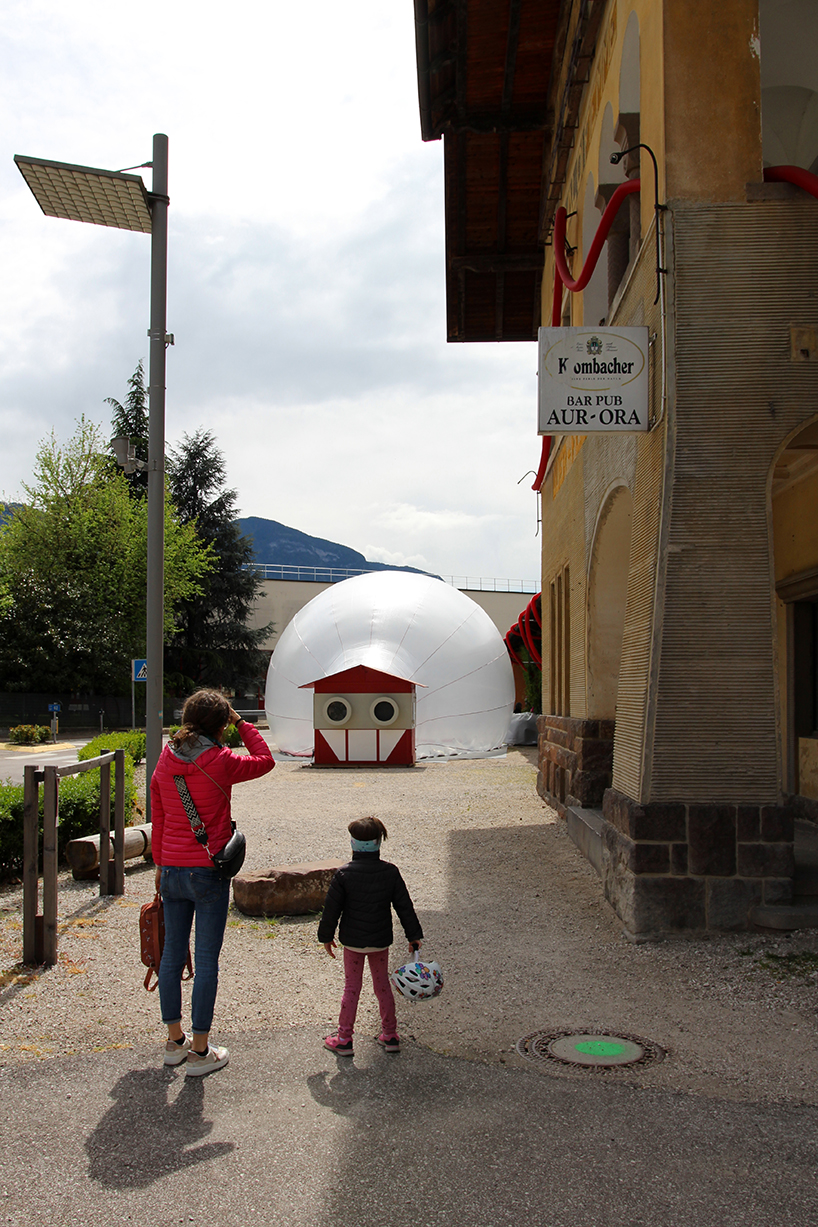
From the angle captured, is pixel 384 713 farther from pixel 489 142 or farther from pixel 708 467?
pixel 708 467

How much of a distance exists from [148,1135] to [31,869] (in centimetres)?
266

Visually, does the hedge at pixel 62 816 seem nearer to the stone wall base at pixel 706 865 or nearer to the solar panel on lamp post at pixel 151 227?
the solar panel on lamp post at pixel 151 227

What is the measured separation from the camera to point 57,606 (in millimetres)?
41438

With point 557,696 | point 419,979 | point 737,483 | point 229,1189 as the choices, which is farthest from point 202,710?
point 557,696

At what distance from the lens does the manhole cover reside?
4.46 m

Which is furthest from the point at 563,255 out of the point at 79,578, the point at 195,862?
the point at 79,578

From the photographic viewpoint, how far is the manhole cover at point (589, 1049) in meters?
4.46

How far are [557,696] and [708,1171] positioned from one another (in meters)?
10.6

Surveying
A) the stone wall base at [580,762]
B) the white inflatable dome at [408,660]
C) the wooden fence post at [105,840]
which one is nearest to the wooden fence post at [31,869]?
the wooden fence post at [105,840]

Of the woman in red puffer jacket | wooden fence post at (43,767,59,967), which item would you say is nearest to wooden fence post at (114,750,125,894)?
wooden fence post at (43,767,59,967)

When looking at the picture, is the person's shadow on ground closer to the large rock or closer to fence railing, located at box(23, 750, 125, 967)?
fence railing, located at box(23, 750, 125, 967)

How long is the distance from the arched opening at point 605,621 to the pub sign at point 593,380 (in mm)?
3416

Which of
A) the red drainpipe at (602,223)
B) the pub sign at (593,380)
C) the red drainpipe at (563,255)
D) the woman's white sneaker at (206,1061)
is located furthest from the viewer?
the red drainpipe at (563,255)

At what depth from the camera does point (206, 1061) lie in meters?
4.34
